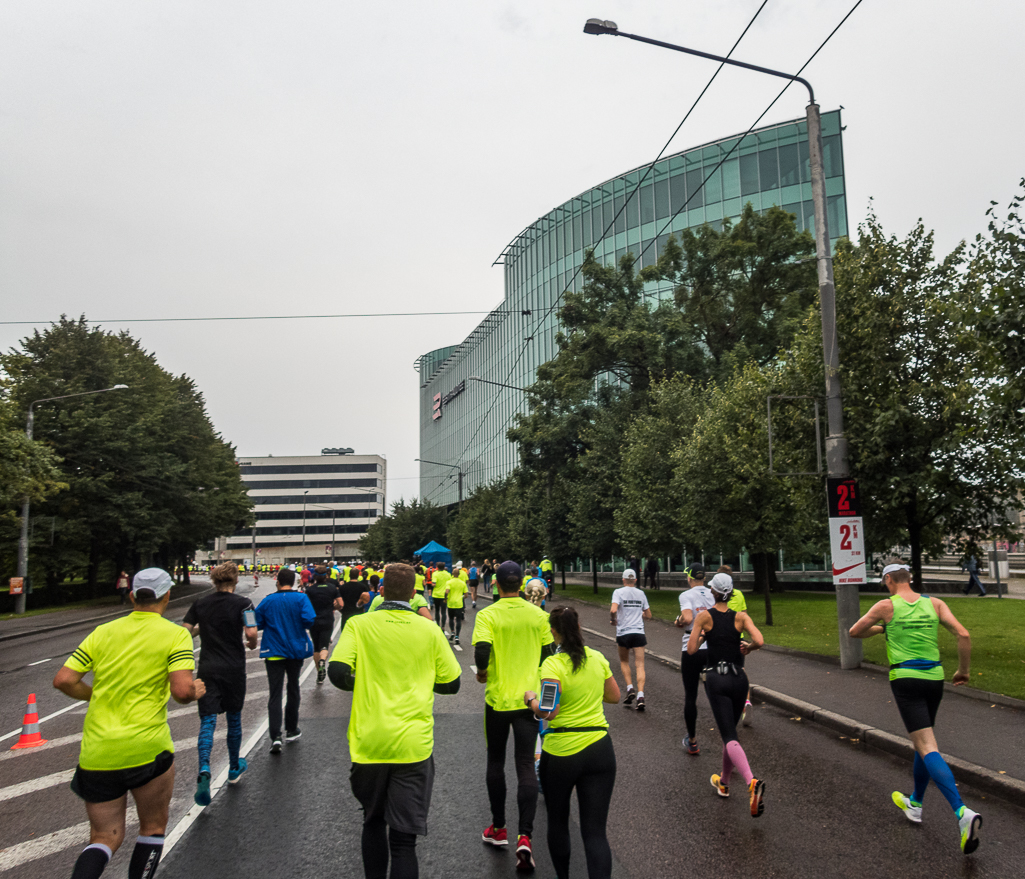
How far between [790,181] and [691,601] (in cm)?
4175

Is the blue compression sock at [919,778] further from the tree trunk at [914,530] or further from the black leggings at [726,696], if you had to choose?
the tree trunk at [914,530]

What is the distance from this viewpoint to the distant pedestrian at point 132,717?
4.05 m

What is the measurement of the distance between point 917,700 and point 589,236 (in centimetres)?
5314

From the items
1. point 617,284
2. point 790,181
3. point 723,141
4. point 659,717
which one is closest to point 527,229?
point 723,141

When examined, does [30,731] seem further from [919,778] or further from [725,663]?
[919,778]

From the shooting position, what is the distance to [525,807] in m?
5.21

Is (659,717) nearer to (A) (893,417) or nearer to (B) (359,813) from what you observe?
(B) (359,813)

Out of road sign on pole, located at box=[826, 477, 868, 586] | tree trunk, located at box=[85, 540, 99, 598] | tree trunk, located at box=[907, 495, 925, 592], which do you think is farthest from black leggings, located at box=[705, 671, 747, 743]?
tree trunk, located at box=[85, 540, 99, 598]

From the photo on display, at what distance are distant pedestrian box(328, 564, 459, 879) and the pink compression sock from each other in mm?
2749

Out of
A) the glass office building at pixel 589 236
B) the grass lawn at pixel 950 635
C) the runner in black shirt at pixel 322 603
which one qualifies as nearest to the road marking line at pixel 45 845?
the runner in black shirt at pixel 322 603

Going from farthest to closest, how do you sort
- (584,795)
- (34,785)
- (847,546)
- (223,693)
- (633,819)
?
(847,546), (34,785), (223,693), (633,819), (584,795)

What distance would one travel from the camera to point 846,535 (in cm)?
1264

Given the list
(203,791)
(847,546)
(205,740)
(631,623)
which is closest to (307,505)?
(847,546)

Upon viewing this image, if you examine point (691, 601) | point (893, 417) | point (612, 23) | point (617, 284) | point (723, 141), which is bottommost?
point (691, 601)
